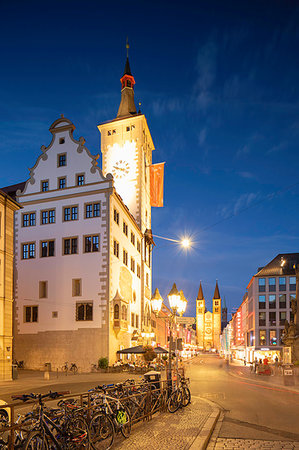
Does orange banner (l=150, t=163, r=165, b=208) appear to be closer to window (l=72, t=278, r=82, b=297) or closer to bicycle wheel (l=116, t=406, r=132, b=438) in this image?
window (l=72, t=278, r=82, b=297)

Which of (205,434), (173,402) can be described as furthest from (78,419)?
(173,402)

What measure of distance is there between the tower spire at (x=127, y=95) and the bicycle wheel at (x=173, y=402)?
51649mm

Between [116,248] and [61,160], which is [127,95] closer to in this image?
[61,160]

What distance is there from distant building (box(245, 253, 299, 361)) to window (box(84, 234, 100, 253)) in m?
63.1

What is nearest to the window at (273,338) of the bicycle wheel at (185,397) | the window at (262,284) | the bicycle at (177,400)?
the window at (262,284)

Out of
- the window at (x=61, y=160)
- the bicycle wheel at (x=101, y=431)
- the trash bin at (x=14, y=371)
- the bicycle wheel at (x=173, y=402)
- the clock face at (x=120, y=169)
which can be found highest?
the clock face at (x=120, y=169)

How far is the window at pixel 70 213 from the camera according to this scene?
42.6 m

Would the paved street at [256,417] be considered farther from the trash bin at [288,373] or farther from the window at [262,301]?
the window at [262,301]

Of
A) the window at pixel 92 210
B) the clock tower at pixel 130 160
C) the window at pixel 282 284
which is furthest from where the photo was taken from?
the window at pixel 282 284

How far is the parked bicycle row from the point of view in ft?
23.4

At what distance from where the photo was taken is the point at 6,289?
100 feet

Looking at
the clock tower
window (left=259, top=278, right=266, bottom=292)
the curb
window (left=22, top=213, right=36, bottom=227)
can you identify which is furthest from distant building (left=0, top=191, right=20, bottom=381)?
window (left=259, top=278, right=266, bottom=292)

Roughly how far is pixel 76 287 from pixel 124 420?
3195cm

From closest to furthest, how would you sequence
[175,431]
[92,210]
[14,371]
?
[175,431] < [14,371] < [92,210]
